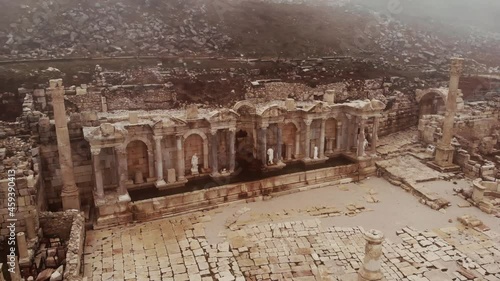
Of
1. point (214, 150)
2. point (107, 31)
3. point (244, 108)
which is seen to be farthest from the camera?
point (107, 31)

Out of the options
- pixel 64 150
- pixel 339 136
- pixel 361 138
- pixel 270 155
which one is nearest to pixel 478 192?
pixel 361 138

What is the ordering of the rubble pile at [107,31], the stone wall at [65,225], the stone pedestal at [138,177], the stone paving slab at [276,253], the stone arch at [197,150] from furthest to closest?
the rubble pile at [107,31], the stone arch at [197,150], the stone pedestal at [138,177], the stone wall at [65,225], the stone paving slab at [276,253]

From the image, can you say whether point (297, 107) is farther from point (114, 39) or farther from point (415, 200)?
point (114, 39)

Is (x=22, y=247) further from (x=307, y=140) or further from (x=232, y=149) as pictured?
(x=307, y=140)

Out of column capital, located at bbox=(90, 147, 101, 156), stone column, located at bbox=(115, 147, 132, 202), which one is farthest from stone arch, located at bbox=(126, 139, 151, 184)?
column capital, located at bbox=(90, 147, 101, 156)

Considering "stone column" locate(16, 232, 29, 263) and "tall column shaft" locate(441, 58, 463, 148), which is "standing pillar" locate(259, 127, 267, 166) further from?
"stone column" locate(16, 232, 29, 263)

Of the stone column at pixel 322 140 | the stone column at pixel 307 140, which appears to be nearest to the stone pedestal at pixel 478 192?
the stone column at pixel 322 140

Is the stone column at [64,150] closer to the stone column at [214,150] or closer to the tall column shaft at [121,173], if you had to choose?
the tall column shaft at [121,173]

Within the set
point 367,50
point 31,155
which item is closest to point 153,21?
point 367,50
